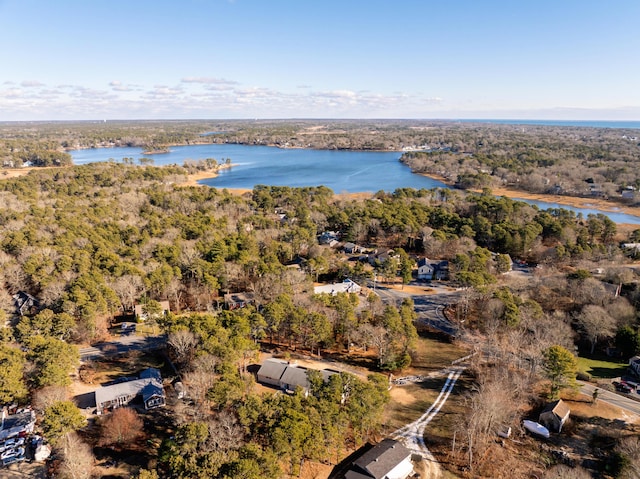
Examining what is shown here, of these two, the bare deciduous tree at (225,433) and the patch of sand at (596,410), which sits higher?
the bare deciduous tree at (225,433)

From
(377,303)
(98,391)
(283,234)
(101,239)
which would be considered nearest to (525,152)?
(283,234)

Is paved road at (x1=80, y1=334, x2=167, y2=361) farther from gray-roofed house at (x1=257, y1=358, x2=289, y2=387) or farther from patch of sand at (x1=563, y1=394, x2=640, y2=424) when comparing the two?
patch of sand at (x1=563, y1=394, x2=640, y2=424)

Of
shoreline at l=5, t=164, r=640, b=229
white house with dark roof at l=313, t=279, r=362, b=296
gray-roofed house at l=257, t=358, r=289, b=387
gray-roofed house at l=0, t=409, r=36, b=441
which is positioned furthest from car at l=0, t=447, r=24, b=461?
shoreline at l=5, t=164, r=640, b=229

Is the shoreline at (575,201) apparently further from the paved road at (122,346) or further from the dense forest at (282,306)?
the paved road at (122,346)

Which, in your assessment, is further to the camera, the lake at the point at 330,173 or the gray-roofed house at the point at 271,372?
the lake at the point at 330,173

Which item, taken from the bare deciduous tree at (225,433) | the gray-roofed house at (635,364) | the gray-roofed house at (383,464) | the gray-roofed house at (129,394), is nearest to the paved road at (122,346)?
the gray-roofed house at (129,394)

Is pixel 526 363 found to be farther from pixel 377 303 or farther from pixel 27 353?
pixel 27 353

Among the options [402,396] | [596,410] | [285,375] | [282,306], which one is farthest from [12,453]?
[596,410]
